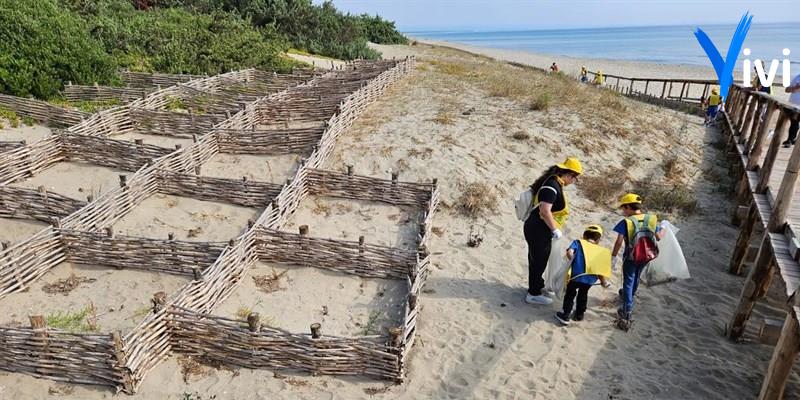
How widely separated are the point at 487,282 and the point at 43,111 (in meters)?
10.0

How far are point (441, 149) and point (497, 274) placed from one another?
3781 millimetres

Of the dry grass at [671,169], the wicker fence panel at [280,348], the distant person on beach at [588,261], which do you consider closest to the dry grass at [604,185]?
the dry grass at [671,169]

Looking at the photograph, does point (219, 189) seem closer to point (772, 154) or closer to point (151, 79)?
point (772, 154)

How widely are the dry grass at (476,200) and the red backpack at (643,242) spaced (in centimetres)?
314

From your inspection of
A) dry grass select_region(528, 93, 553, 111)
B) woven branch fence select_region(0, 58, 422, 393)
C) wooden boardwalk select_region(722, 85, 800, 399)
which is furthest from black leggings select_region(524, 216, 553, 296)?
dry grass select_region(528, 93, 553, 111)

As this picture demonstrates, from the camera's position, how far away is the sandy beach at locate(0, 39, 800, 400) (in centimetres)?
455

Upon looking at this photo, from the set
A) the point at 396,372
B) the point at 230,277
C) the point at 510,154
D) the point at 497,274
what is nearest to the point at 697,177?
the point at 510,154

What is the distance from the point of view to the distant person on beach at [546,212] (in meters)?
4.89

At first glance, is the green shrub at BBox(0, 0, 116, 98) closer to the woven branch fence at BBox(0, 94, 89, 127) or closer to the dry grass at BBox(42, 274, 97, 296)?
the woven branch fence at BBox(0, 94, 89, 127)

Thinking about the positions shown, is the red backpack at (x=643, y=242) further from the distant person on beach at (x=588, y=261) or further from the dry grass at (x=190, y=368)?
the dry grass at (x=190, y=368)

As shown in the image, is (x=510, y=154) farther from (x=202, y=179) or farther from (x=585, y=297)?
(x=202, y=179)

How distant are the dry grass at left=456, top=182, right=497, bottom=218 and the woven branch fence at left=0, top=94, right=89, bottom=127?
794cm

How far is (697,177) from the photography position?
10055 mm

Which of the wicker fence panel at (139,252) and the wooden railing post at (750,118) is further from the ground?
the wooden railing post at (750,118)
